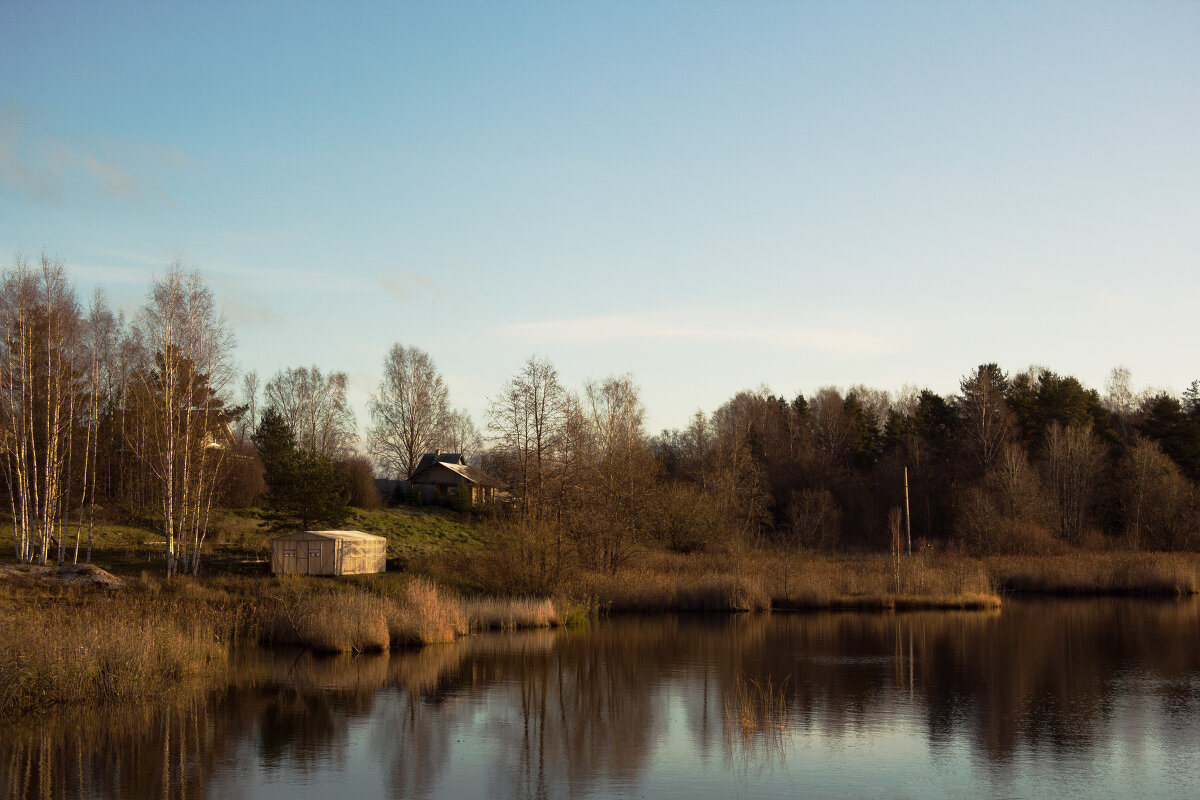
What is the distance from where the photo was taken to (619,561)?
3709cm

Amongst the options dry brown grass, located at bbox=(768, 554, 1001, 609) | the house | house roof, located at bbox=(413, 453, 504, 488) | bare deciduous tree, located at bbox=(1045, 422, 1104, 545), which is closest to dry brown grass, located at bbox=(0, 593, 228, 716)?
dry brown grass, located at bbox=(768, 554, 1001, 609)

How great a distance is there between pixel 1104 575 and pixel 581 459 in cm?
2058

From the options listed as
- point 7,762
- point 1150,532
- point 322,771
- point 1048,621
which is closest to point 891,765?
point 322,771

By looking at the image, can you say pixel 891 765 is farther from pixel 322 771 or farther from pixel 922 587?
pixel 922 587

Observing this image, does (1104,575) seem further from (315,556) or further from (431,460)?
(431,460)

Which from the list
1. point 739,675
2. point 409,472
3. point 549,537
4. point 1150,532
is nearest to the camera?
point 739,675

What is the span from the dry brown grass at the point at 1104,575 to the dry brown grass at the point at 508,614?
18540mm

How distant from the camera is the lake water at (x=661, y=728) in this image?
35.7 ft

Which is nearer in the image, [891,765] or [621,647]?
[891,765]

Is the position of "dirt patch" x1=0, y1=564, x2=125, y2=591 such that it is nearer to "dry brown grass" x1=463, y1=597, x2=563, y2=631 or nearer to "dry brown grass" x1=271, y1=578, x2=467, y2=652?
"dry brown grass" x1=271, y1=578, x2=467, y2=652

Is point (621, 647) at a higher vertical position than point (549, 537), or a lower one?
lower

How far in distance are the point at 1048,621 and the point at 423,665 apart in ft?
59.9

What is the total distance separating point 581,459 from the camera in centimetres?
3762

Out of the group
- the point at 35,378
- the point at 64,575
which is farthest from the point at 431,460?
the point at 64,575
